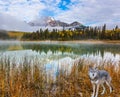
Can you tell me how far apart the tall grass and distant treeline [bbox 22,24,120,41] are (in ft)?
96.9

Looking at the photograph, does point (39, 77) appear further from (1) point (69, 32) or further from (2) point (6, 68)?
(1) point (69, 32)

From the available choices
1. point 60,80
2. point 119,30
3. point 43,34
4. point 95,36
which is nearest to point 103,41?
point 95,36

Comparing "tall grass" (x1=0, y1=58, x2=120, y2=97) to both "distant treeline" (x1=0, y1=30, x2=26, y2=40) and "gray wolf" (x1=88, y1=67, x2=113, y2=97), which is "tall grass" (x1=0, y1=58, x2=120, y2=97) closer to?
"gray wolf" (x1=88, y1=67, x2=113, y2=97)

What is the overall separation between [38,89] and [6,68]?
0.97 metres

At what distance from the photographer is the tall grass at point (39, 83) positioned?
5.56m

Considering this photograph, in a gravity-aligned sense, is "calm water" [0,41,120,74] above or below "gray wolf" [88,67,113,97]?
below

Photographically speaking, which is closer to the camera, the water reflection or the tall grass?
the tall grass

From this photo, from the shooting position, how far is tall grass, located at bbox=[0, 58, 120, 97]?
5.56m

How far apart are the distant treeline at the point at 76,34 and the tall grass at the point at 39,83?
96.9ft

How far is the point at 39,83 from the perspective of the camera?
6164 mm

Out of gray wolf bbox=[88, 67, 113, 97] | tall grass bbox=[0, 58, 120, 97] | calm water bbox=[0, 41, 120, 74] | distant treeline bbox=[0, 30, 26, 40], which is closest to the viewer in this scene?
gray wolf bbox=[88, 67, 113, 97]

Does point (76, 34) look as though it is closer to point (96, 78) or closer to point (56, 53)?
point (56, 53)

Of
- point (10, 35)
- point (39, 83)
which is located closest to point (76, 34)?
point (10, 35)

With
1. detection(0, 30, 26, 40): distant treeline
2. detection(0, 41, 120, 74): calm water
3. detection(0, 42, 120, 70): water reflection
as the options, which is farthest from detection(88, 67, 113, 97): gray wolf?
detection(0, 30, 26, 40): distant treeline
